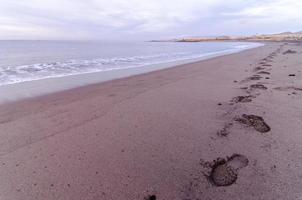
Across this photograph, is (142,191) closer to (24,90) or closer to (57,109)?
(57,109)

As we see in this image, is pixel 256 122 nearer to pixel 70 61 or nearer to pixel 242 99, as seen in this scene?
pixel 242 99

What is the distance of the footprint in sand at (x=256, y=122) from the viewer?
11.0 feet

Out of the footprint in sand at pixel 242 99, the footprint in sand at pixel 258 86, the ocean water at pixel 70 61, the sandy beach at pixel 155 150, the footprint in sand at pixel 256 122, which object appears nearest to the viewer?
the sandy beach at pixel 155 150

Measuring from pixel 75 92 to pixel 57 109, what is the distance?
6.61 feet

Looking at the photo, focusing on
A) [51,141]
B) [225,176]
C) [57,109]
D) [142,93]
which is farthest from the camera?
[142,93]

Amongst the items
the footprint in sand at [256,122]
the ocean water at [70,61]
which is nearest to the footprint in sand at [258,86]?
the footprint in sand at [256,122]

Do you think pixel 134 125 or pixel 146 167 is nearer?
pixel 146 167

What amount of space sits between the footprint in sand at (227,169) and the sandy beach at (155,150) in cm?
1

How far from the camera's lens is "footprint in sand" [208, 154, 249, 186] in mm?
2184

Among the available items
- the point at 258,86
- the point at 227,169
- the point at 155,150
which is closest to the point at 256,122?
the point at 227,169

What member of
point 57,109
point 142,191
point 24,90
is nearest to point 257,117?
point 142,191

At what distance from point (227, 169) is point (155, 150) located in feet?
3.08

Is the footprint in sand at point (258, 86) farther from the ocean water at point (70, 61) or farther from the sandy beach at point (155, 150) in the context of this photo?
the ocean water at point (70, 61)

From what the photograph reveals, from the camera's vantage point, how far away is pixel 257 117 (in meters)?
3.82
